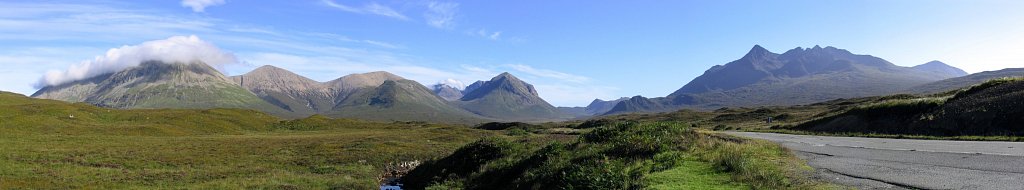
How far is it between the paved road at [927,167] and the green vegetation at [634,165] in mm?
1188

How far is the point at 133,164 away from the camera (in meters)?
40.5

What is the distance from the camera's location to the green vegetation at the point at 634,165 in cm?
1405

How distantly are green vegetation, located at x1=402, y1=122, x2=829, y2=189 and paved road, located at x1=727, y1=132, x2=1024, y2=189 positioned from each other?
119 centimetres

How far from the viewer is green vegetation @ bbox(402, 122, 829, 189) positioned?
46.1 ft

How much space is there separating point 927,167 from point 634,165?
8.22 metres

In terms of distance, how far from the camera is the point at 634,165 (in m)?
16.8

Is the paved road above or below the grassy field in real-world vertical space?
below

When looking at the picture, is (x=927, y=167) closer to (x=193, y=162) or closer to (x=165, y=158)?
(x=193, y=162)

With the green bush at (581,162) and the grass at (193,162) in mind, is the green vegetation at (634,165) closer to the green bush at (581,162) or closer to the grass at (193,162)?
the green bush at (581,162)

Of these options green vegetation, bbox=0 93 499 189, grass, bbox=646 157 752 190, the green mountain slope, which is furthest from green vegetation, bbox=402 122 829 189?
the green mountain slope

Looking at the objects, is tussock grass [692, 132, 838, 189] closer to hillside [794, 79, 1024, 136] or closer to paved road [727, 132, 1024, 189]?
paved road [727, 132, 1024, 189]

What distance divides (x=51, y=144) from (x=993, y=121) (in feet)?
242

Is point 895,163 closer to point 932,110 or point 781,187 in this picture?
point 781,187

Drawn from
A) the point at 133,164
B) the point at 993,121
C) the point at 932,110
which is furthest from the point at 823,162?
the point at 133,164
